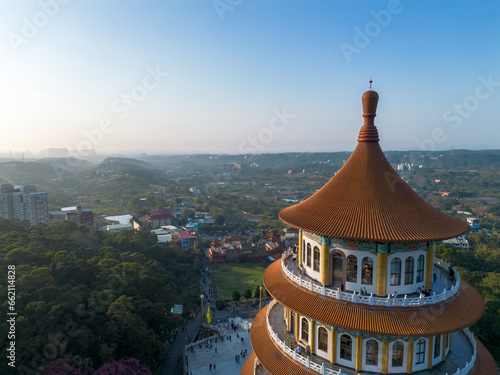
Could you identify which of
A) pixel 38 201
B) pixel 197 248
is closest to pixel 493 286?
pixel 197 248

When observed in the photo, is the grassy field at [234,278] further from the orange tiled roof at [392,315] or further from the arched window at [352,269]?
the orange tiled roof at [392,315]

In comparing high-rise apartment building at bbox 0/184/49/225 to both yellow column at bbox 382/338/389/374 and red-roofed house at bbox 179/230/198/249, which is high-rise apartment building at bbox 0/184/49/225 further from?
yellow column at bbox 382/338/389/374

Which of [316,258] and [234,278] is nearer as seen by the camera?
[316,258]

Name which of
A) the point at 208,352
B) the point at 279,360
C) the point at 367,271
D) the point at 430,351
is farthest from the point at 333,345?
the point at 208,352

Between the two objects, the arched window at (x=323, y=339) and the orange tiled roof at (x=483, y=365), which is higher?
the arched window at (x=323, y=339)

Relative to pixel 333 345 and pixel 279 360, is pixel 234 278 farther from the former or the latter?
pixel 333 345

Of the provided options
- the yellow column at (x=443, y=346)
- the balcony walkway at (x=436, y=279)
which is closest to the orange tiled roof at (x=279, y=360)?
the yellow column at (x=443, y=346)

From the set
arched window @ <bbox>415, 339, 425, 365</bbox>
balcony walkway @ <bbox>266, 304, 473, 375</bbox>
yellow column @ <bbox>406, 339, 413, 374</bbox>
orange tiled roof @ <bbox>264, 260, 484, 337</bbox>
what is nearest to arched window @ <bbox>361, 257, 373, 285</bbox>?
orange tiled roof @ <bbox>264, 260, 484, 337</bbox>
